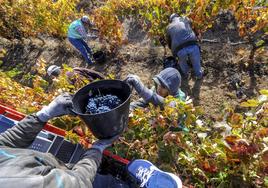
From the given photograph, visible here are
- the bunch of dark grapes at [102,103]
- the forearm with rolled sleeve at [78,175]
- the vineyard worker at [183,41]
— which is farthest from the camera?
the vineyard worker at [183,41]

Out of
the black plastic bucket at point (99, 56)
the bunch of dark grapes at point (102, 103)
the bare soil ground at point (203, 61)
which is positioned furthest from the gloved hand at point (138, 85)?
the black plastic bucket at point (99, 56)

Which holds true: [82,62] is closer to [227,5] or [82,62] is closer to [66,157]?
[227,5]

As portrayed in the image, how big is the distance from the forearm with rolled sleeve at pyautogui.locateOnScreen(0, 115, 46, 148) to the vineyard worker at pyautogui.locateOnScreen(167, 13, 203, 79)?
285 cm

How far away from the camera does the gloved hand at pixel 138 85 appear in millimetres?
2725

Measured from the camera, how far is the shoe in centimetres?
211

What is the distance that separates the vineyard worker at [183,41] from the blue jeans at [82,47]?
1.74m

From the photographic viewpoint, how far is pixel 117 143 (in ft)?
8.80

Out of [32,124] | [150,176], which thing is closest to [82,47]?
[32,124]

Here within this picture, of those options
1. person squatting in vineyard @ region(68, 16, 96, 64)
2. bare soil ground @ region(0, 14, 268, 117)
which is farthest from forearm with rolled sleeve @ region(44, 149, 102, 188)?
person squatting in vineyard @ region(68, 16, 96, 64)

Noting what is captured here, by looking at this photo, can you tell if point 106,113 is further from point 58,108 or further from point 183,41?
point 183,41

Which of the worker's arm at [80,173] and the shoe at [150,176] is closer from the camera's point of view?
the worker's arm at [80,173]

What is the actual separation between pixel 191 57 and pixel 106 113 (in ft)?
10.1

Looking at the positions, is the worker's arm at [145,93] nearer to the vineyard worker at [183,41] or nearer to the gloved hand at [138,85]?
the gloved hand at [138,85]

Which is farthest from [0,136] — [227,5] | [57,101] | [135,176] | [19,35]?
[19,35]
